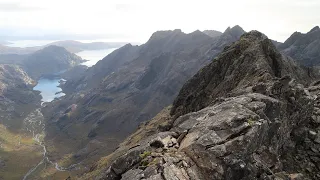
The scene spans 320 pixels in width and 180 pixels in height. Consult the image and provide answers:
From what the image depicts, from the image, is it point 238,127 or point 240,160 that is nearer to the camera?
point 240,160

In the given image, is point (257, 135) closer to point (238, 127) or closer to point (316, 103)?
point (238, 127)

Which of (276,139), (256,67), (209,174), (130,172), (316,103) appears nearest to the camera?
(209,174)

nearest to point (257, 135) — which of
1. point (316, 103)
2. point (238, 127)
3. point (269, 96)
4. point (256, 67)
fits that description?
point (238, 127)

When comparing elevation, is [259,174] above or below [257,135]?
below

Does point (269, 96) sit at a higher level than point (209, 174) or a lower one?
higher

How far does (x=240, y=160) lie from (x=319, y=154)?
1355cm

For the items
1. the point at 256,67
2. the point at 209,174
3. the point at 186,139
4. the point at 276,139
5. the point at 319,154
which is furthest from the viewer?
the point at 256,67

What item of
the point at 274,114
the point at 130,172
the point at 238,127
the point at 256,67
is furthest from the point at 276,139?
the point at 256,67

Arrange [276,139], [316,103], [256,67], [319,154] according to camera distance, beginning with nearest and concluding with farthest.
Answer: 1. [276,139]
2. [319,154]
3. [316,103]
4. [256,67]

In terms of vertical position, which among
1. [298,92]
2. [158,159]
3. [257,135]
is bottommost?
[158,159]

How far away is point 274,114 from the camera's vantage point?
32.2 meters

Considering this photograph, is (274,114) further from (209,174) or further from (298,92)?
(209,174)

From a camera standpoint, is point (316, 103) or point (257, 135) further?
point (316, 103)

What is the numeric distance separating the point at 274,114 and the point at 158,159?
1501 cm
